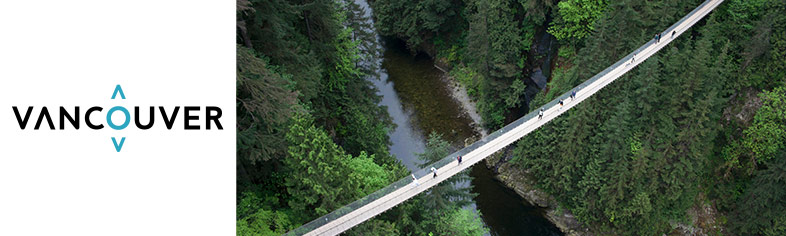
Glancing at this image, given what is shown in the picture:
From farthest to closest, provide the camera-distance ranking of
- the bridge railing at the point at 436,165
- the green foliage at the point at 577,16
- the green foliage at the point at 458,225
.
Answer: the green foliage at the point at 577,16
the green foliage at the point at 458,225
the bridge railing at the point at 436,165

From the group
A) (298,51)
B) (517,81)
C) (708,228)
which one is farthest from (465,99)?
(298,51)

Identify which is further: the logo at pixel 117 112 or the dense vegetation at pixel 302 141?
the dense vegetation at pixel 302 141

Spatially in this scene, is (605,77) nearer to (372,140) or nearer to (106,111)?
(372,140)

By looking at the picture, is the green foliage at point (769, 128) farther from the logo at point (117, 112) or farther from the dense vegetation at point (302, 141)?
the logo at point (117, 112)

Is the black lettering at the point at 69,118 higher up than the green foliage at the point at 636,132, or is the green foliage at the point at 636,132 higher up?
the green foliage at the point at 636,132

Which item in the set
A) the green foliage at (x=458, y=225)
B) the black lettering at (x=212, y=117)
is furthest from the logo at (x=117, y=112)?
→ the green foliage at (x=458, y=225)

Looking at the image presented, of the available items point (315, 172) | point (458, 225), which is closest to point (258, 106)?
point (315, 172)

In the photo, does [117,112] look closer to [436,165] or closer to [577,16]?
[436,165]
